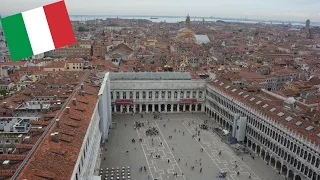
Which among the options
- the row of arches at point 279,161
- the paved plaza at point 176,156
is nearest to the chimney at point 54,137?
the paved plaza at point 176,156

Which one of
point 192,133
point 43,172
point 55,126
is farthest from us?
point 192,133

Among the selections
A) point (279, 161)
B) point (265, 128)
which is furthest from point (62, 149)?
point (265, 128)

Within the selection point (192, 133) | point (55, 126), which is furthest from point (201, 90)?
point (55, 126)

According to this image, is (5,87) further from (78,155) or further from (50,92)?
(78,155)

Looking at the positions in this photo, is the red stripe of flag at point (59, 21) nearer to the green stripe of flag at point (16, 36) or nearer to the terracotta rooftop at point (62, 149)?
the green stripe of flag at point (16, 36)

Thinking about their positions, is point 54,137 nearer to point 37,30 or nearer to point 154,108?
point 37,30

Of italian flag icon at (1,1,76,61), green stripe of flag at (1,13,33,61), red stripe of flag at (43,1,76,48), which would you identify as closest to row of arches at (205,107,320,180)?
red stripe of flag at (43,1,76,48)
